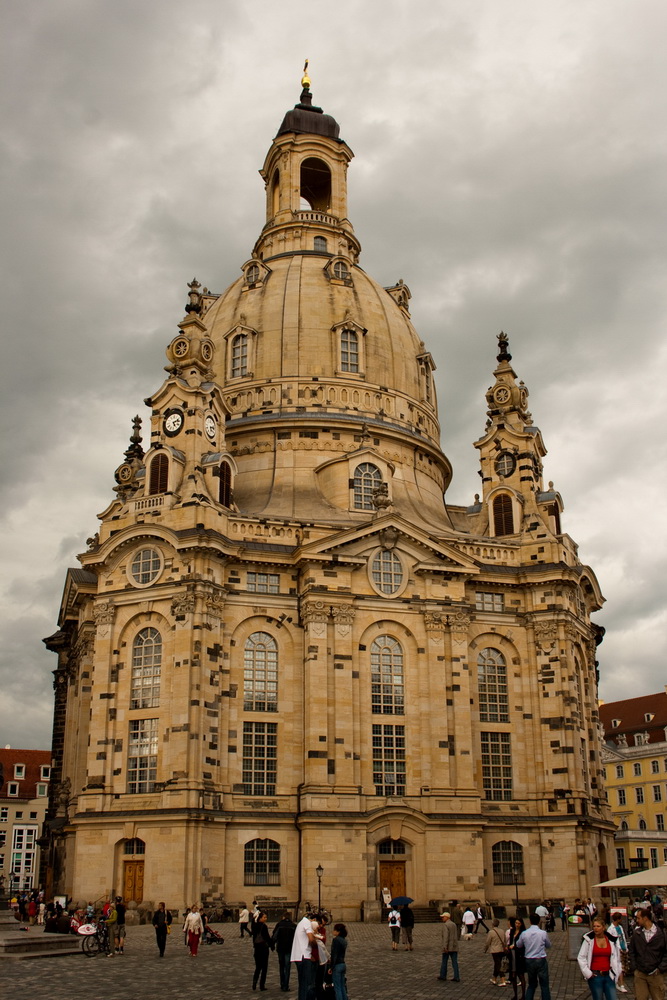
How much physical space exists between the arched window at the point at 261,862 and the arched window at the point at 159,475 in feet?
64.5

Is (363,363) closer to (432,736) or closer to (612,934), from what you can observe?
(432,736)

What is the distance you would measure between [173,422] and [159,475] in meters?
3.79

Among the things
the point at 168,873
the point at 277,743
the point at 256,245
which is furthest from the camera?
the point at 256,245

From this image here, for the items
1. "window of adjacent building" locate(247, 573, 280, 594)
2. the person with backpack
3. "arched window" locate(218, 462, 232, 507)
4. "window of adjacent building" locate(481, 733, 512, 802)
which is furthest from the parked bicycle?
"arched window" locate(218, 462, 232, 507)

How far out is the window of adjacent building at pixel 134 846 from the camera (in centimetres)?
5200

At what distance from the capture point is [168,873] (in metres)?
50.2

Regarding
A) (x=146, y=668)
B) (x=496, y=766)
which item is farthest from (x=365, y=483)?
(x=496, y=766)

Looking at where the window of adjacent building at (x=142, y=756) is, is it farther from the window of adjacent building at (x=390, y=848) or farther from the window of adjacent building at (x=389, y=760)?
the window of adjacent building at (x=390, y=848)

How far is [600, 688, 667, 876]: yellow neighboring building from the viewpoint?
292ft

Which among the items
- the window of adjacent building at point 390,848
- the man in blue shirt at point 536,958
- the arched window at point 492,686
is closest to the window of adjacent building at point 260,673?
the window of adjacent building at point 390,848

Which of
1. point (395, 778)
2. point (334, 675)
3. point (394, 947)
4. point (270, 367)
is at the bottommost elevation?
point (394, 947)

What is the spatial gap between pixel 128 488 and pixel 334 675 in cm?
2246

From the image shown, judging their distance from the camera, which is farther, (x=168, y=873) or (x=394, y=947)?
(x=168, y=873)

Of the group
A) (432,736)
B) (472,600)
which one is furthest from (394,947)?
(472,600)
